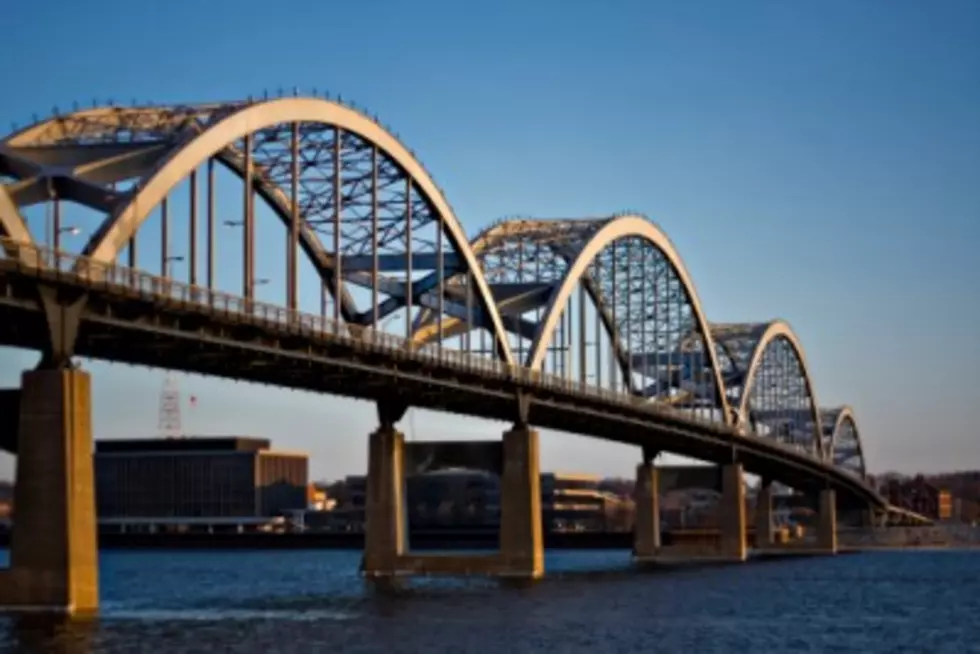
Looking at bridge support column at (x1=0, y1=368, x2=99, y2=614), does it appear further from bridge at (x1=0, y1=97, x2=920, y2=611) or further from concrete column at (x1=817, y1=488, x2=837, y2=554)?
concrete column at (x1=817, y1=488, x2=837, y2=554)

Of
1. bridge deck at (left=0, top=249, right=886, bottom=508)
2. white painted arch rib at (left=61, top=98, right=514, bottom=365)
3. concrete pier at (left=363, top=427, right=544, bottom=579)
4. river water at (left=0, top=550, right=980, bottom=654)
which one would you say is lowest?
river water at (left=0, top=550, right=980, bottom=654)

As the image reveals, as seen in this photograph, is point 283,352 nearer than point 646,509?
Yes

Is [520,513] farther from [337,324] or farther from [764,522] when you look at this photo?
[764,522]

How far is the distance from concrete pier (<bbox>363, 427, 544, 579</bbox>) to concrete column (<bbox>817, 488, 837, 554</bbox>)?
9202 centimetres

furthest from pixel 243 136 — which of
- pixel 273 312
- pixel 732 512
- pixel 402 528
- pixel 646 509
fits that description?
pixel 732 512

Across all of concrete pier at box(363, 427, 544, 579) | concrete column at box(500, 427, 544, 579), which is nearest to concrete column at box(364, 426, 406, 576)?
concrete pier at box(363, 427, 544, 579)

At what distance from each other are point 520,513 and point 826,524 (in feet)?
309

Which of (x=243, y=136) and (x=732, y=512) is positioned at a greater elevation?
(x=243, y=136)

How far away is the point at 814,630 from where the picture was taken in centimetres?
7475

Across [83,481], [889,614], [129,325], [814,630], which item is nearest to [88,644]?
[83,481]

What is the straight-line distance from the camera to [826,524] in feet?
643

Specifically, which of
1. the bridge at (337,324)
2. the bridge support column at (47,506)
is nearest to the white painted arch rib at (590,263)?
the bridge at (337,324)

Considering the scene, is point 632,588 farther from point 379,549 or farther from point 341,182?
point 341,182

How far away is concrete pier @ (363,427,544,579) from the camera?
107688mm
